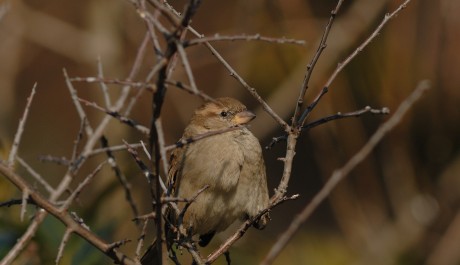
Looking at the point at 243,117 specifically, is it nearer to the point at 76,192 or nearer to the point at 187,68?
the point at 76,192

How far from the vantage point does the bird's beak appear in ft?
13.4

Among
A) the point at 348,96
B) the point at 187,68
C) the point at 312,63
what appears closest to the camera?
the point at 187,68

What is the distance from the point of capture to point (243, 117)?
4.14 meters

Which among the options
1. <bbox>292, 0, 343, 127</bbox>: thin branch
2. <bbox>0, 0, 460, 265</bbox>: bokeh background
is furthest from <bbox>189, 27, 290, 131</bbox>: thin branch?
<bbox>0, 0, 460, 265</bbox>: bokeh background

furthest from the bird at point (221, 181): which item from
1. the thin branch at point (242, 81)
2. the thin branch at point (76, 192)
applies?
the thin branch at point (76, 192)

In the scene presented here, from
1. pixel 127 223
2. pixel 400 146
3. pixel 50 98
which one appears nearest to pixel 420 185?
pixel 400 146

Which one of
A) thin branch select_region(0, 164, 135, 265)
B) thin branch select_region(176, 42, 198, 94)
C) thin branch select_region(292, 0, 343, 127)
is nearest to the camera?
thin branch select_region(176, 42, 198, 94)

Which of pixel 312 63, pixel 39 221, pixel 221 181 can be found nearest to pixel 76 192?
pixel 39 221

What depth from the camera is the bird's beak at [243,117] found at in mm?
4098

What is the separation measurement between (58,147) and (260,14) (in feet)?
8.55

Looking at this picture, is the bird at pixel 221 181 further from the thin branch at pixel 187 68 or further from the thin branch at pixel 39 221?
the thin branch at pixel 187 68

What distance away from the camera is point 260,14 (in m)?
5.81

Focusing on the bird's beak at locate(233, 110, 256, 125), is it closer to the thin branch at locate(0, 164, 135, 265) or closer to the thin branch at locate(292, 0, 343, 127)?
the thin branch at locate(292, 0, 343, 127)

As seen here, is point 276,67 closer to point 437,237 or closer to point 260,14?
point 260,14
